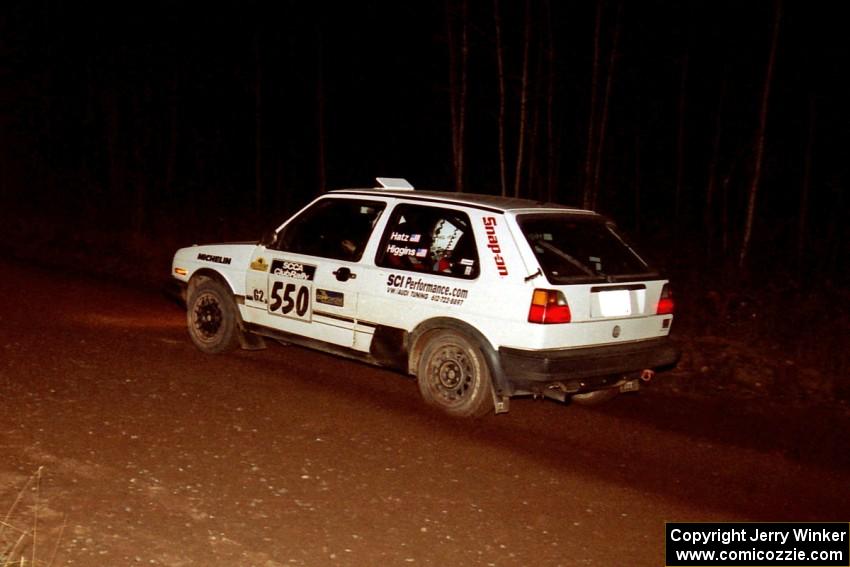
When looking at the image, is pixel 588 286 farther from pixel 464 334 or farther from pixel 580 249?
pixel 464 334

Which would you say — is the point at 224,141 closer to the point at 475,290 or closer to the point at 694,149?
the point at 694,149

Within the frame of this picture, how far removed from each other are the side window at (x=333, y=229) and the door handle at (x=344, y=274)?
0.10 m

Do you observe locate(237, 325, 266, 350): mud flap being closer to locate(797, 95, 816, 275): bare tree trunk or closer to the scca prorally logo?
the scca prorally logo

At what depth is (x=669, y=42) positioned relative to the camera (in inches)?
966

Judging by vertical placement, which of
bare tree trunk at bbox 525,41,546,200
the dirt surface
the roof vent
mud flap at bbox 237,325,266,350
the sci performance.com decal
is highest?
bare tree trunk at bbox 525,41,546,200

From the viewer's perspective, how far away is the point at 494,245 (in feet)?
22.0

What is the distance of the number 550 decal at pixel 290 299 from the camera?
26.0ft

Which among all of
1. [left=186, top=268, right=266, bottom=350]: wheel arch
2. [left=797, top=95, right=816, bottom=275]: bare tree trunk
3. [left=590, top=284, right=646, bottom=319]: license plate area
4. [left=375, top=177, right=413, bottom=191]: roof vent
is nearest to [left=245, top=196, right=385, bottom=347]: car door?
[left=186, top=268, right=266, bottom=350]: wheel arch

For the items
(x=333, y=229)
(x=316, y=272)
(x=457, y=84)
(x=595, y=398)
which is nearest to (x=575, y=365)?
(x=595, y=398)

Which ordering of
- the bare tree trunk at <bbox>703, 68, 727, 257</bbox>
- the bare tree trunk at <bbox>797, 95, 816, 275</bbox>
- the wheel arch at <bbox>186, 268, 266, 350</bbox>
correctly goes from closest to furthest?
the wheel arch at <bbox>186, 268, 266, 350</bbox> → the bare tree trunk at <bbox>797, 95, 816, 275</bbox> → the bare tree trunk at <bbox>703, 68, 727, 257</bbox>

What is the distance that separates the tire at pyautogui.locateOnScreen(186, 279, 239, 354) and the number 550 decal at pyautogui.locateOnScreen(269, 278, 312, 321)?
590mm

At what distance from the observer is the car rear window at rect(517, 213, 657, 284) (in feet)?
21.9

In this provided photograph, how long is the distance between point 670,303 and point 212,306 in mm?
4356

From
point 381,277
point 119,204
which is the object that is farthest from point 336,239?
point 119,204
